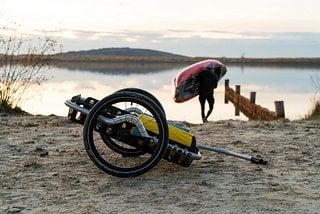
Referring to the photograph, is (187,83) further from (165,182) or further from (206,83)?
(165,182)

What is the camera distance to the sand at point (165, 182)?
4578 mm

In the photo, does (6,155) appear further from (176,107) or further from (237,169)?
(176,107)

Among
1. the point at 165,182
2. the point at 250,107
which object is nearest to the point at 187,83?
the point at 165,182

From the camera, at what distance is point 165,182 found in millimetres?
5262

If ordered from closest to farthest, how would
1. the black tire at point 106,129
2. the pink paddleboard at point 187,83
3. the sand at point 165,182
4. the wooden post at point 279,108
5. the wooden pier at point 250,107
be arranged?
the sand at point 165,182 < the black tire at point 106,129 < the pink paddleboard at point 187,83 < the wooden post at point 279,108 < the wooden pier at point 250,107

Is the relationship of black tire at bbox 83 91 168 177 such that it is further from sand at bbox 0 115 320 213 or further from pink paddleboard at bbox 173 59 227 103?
pink paddleboard at bbox 173 59 227 103

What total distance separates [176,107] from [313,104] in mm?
7327

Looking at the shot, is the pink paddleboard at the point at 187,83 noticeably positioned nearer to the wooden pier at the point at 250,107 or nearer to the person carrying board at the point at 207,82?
the person carrying board at the point at 207,82

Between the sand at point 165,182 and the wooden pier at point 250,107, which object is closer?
the sand at point 165,182

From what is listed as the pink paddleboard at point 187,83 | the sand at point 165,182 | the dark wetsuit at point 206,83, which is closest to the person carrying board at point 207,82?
the dark wetsuit at point 206,83

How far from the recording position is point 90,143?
5.31m

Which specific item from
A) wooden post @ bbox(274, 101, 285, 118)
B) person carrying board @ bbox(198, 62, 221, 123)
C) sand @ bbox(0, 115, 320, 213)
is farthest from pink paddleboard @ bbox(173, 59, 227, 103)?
sand @ bbox(0, 115, 320, 213)

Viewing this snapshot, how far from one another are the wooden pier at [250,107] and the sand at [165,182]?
8349mm

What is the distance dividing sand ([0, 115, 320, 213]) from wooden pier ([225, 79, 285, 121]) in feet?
27.4
